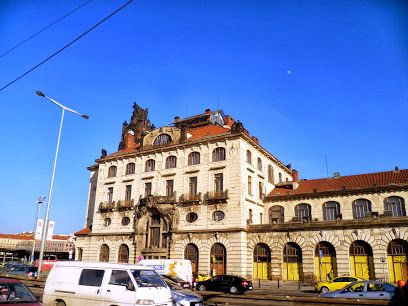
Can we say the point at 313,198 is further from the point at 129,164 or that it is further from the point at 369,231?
the point at 129,164

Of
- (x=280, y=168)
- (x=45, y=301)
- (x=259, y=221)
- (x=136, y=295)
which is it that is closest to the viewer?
(x=136, y=295)

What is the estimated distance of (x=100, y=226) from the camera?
4881cm

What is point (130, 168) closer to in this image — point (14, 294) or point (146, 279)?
point (146, 279)

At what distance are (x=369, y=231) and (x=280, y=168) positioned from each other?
2066cm

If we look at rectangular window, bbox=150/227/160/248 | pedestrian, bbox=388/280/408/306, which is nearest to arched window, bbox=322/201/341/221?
rectangular window, bbox=150/227/160/248

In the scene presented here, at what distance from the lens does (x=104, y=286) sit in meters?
12.1

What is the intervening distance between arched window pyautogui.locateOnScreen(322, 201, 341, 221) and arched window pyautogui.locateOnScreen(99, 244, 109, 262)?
2942 cm

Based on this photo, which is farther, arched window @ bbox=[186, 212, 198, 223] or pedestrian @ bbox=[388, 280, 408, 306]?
arched window @ bbox=[186, 212, 198, 223]

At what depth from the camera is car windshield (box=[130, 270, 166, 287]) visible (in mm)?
12148

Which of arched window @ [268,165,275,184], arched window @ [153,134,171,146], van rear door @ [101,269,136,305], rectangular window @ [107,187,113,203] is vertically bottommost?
van rear door @ [101,269,136,305]

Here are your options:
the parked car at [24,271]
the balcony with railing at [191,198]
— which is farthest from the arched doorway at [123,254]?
the parked car at [24,271]

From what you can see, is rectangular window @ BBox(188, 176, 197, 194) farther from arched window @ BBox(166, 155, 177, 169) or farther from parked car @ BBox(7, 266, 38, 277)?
parked car @ BBox(7, 266, 38, 277)

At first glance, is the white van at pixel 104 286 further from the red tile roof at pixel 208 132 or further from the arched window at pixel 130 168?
the arched window at pixel 130 168

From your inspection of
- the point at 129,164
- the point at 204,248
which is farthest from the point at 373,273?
the point at 129,164
